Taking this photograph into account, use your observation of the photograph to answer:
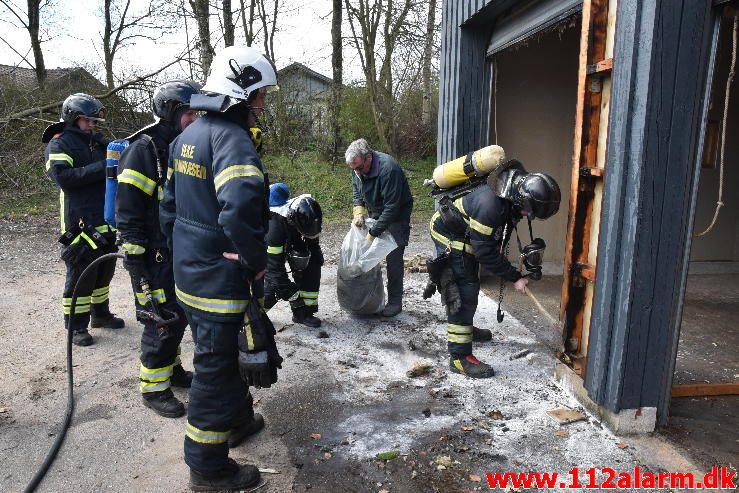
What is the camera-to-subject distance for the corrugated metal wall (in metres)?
5.74

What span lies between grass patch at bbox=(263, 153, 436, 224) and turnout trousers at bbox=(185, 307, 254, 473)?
862 centimetres

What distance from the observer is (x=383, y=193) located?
5.20m

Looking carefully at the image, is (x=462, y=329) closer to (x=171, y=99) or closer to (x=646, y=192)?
(x=646, y=192)

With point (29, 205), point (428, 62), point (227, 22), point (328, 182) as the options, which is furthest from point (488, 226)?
point (428, 62)

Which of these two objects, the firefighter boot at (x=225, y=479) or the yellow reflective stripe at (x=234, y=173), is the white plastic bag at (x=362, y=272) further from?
the yellow reflective stripe at (x=234, y=173)

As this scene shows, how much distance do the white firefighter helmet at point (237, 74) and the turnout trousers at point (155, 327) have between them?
1282 mm

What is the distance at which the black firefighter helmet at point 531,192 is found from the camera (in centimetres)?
346

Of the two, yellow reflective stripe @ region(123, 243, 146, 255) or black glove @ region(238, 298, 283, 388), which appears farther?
yellow reflective stripe @ region(123, 243, 146, 255)

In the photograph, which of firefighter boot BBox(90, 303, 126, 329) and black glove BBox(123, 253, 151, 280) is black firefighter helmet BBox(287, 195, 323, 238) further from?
firefighter boot BBox(90, 303, 126, 329)

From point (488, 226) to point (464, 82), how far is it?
2716 mm

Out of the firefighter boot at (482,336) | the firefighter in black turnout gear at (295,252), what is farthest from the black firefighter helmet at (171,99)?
the firefighter boot at (482,336)

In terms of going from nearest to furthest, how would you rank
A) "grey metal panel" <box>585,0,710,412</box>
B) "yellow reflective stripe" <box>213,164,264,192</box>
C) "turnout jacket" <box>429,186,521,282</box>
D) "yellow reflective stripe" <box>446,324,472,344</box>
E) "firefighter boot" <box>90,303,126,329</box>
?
"yellow reflective stripe" <box>213,164,264,192</box>, "grey metal panel" <box>585,0,710,412</box>, "turnout jacket" <box>429,186,521,282</box>, "yellow reflective stripe" <box>446,324,472,344</box>, "firefighter boot" <box>90,303,126,329</box>

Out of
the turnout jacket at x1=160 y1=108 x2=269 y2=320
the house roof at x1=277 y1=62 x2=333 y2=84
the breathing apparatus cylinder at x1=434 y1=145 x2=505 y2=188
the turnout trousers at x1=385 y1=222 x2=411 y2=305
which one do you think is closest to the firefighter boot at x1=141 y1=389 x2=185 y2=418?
the turnout jacket at x1=160 y1=108 x2=269 y2=320

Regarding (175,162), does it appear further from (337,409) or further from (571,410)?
(571,410)
